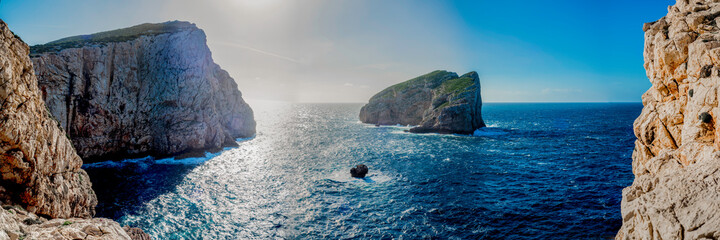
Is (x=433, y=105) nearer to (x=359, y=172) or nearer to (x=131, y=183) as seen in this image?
(x=359, y=172)

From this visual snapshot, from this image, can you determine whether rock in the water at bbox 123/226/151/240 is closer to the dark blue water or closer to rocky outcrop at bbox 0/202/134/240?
the dark blue water

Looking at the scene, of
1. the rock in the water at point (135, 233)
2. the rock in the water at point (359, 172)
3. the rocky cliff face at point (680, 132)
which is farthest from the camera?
the rock in the water at point (359, 172)

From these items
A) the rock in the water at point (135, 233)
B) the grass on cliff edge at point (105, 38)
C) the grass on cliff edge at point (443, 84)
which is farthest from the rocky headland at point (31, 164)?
the grass on cliff edge at point (443, 84)

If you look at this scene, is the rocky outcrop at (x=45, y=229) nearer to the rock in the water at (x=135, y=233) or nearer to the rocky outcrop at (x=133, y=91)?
the rock in the water at (x=135, y=233)

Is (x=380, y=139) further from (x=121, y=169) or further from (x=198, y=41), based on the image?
(x=121, y=169)

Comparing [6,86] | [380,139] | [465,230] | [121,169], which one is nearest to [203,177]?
[121,169]

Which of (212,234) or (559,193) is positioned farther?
(559,193)
